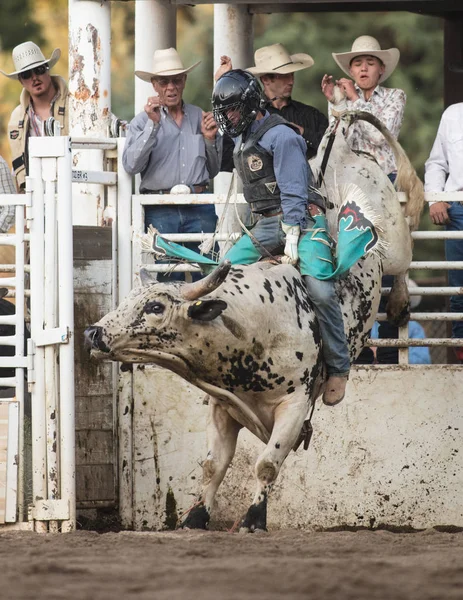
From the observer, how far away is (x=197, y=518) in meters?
7.22

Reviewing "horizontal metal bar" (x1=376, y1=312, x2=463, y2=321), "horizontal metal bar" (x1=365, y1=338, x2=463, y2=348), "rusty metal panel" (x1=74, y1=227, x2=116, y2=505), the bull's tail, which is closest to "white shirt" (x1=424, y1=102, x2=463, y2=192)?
the bull's tail

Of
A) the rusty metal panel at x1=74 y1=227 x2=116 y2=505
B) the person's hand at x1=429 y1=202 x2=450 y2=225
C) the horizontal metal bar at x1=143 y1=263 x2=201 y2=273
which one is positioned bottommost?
the rusty metal panel at x1=74 y1=227 x2=116 y2=505

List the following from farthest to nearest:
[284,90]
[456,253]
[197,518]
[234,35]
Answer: [234,35]
[284,90]
[456,253]
[197,518]

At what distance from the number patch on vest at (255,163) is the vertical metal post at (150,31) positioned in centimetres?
443

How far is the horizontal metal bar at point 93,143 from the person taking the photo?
8641 mm

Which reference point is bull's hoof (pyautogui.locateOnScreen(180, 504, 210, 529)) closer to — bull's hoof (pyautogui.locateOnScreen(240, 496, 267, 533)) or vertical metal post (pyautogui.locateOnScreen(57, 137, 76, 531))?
bull's hoof (pyautogui.locateOnScreen(240, 496, 267, 533))

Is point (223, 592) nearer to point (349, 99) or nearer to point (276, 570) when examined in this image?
point (276, 570)

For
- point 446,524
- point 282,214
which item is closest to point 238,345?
point 282,214

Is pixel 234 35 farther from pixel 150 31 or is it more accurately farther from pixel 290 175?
pixel 290 175

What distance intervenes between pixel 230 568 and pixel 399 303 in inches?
159

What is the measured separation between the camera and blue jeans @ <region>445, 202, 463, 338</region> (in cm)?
901

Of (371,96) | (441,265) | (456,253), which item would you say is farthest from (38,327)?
(371,96)

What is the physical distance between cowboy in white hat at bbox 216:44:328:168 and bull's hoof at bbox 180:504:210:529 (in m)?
3.14

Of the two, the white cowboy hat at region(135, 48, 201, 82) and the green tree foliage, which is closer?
the white cowboy hat at region(135, 48, 201, 82)
